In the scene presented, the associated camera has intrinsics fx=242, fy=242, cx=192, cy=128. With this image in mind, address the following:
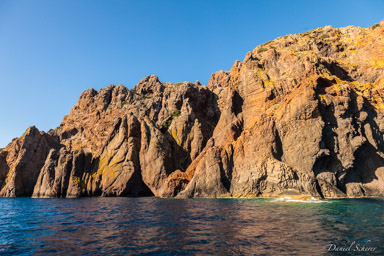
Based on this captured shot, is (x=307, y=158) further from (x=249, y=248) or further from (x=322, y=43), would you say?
(x=322, y=43)

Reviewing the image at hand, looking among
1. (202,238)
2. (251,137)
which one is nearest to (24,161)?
(251,137)

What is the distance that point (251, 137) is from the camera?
62.8 meters

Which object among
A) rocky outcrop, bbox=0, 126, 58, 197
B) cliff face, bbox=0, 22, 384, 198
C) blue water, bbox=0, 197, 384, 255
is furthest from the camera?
rocky outcrop, bbox=0, 126, 58, 197

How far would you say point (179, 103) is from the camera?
4107 inches

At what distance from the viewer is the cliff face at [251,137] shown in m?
56.0

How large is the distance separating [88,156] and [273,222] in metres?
84.8

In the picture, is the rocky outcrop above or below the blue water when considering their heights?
above

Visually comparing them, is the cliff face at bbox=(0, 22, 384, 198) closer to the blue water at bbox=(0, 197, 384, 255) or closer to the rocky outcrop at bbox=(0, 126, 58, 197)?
the rocky outcrop at bbox=(0, 126, 58, 197)

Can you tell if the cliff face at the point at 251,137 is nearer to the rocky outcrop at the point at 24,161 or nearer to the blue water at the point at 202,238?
the rocky outcrop at the point at 24,161

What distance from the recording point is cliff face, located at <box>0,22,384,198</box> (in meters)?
56.0

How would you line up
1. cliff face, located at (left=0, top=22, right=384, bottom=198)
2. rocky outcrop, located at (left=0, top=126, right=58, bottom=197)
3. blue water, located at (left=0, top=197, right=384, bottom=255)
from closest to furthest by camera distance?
blue water, located at (left=0, top=197, right=384, bottom=255) < cliff face, located at (left=0, top=22, right=384, bottom=198) < rocky outcrop, located at (left=0, top=126, right=58, bottom=197)

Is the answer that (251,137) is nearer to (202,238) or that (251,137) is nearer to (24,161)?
(202,238)

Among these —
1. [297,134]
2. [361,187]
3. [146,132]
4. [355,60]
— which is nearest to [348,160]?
[361,187]

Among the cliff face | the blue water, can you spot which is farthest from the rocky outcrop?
the blue water
